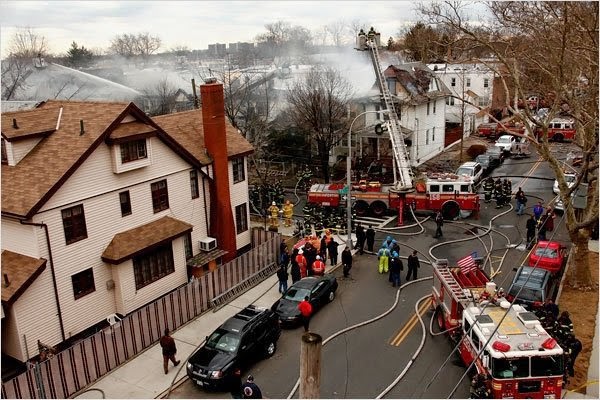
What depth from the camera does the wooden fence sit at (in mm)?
14273

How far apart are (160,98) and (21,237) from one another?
3517 centimetres

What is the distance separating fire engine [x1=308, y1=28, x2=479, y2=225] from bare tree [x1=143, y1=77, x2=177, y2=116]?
884 inches

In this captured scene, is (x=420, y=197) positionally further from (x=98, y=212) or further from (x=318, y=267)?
(x=98, y=212)

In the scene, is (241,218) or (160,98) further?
(160,98)

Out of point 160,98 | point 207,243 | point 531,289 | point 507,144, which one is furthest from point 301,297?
point 160,98

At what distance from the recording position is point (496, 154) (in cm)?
4331

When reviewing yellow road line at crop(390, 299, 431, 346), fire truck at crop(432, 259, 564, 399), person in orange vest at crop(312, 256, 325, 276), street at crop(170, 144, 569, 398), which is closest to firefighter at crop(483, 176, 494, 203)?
street at crop(170, 144, 569, 398)

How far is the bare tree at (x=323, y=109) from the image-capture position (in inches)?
1511

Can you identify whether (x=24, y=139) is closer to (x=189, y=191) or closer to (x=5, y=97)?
(x=189, y=191)

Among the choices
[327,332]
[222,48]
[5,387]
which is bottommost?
[327,332]

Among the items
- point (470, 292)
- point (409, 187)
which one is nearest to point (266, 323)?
point (470, 292)

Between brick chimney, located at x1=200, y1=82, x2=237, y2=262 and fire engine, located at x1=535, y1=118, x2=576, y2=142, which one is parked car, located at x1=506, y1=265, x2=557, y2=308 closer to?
brick chimney, located at x1=200, y1=82, x2=237, y2=262

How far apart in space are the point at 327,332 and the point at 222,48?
3144 inches

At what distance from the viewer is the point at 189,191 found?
22969 mm
